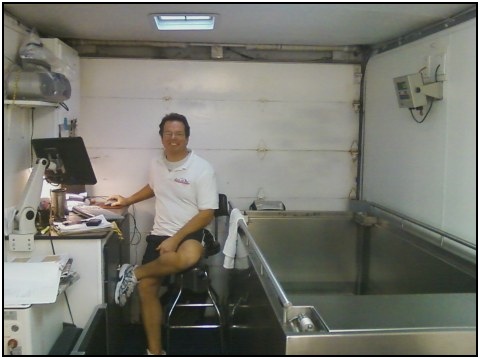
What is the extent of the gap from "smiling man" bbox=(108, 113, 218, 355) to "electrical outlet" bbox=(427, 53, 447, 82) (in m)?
1.47

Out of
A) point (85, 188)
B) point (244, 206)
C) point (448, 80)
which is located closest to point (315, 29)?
point (448, 80)

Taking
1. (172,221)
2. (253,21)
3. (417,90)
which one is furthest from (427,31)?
(172,221)

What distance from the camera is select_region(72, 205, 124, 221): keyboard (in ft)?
8.59

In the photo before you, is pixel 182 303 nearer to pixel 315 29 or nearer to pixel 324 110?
pixel 324 110

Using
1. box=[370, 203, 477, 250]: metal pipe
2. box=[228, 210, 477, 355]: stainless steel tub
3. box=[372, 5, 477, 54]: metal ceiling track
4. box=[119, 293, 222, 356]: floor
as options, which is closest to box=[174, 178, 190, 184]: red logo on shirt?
box=[228, 210, 477, 355]: stainless steel tub

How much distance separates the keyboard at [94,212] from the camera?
8.59 ft

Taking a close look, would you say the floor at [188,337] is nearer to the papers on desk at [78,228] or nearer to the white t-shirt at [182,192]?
the white t-shirt at [182,192]

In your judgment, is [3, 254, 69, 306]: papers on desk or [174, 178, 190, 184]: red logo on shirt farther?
[174, 178, 190, 184]: red logo on shirt

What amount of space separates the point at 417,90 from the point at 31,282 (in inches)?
89.3

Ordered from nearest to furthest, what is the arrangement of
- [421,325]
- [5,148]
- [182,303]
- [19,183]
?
[421,325] < [5,148] < [19,183] < [182,303]

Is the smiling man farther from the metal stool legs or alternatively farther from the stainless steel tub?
the stainless steel tub

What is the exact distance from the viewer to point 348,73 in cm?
343

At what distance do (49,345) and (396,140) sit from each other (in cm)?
248

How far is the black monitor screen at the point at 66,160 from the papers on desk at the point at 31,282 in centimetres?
57
